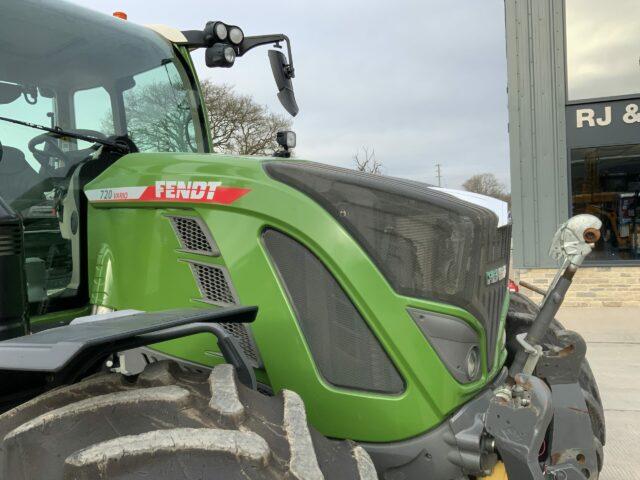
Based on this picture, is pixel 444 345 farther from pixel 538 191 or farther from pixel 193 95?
pixel 538 191

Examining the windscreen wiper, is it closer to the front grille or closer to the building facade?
the front grille

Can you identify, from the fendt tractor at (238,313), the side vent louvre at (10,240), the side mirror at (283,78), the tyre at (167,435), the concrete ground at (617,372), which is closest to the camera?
the tyre at (167,435)

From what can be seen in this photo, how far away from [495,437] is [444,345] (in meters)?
0.33

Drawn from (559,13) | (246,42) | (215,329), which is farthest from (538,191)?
(215,329)

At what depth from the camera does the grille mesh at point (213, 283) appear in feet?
6.14

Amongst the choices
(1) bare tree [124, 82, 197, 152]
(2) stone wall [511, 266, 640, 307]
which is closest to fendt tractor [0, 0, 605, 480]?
(1) bare tree [124, 82, 197, 152]

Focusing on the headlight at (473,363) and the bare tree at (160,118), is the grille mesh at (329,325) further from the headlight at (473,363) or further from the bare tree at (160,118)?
the bare tree at (160,118)

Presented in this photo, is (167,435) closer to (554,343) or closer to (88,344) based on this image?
(88,344)

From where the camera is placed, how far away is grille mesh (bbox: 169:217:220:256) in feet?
6.14

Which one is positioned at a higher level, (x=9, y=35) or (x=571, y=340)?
(x=9, y=35)

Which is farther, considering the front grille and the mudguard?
the front grille

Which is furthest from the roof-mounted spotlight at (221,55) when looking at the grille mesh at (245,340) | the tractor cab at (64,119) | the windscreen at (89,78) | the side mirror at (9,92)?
the grille mesh at (245,340)

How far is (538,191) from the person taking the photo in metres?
9.29

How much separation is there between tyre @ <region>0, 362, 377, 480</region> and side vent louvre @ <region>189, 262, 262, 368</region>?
367 millimetres
